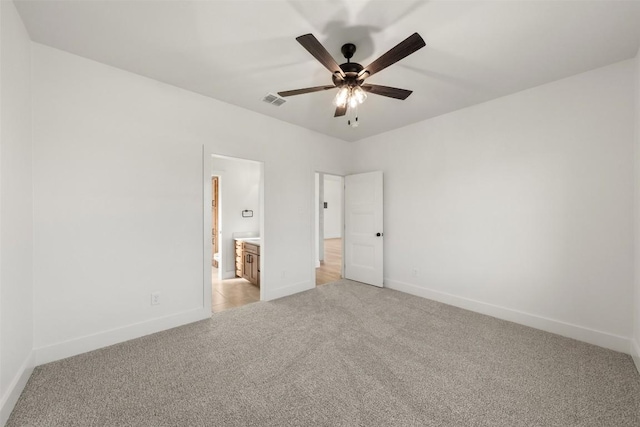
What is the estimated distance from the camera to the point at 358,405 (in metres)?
1.68

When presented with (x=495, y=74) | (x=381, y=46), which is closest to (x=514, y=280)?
(x=495, y=74)

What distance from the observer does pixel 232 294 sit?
399 centimetres

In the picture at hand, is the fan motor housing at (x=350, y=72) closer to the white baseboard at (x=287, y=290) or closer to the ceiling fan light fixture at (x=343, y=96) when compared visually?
the ceiling fan light fixture at (x=343, y=96)

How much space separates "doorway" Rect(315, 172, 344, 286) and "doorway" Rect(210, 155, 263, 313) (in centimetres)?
129

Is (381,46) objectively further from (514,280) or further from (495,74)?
(514,280)

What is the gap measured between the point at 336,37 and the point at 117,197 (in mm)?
2534

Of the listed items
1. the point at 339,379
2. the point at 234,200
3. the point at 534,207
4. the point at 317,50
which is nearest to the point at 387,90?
the point at 317,50

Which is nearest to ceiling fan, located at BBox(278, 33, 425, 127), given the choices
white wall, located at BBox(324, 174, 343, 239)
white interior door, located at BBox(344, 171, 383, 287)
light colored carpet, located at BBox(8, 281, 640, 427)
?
white interior door, located at BBox(344, 171, 383, 287)

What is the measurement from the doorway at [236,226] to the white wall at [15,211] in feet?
7.70

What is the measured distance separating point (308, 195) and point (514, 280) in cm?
300

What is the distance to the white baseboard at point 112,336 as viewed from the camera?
84.7 inches

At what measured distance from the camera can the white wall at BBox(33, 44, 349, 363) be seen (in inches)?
85.4

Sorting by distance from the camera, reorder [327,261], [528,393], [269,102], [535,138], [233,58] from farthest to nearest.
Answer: [327,261] → [269,102] → [535,138] → [233,58] → [528,393]

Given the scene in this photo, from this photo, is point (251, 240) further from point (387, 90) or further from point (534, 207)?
point (534, 207)
